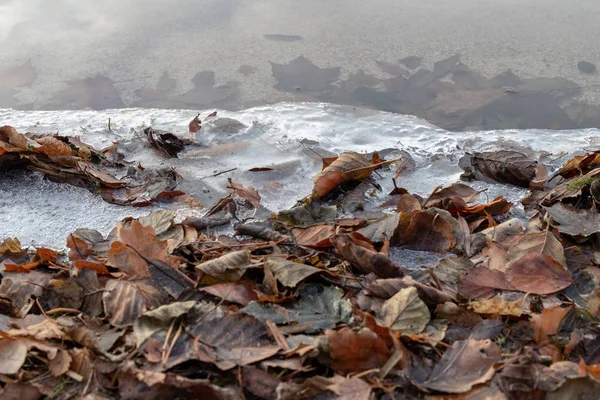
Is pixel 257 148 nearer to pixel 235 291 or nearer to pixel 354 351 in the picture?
pixel 235 291

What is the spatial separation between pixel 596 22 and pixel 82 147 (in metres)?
3.69

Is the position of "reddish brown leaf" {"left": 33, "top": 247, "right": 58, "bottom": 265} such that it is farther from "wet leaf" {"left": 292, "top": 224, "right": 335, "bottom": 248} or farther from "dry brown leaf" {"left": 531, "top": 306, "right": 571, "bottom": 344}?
"dry brown leaf" {"left": 531, "top": 306, "right": 571, "bottom": 344}

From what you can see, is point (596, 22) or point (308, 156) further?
point (596, 22)

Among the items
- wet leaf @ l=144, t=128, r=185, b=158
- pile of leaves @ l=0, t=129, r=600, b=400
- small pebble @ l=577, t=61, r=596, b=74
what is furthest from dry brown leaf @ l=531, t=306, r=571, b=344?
small pebble @ l=577, t=61, r=596, b=74

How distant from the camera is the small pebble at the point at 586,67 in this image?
139 inches

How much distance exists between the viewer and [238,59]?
149 inches

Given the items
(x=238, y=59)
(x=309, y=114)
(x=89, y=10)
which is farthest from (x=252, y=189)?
(x=89, y=10)

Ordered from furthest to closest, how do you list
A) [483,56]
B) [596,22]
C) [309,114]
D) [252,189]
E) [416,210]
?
1. [596,22]
2. [483,56]
3. [309,114]
4. [252,189]
5. [416,210]

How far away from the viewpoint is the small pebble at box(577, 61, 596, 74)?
3.54 metres

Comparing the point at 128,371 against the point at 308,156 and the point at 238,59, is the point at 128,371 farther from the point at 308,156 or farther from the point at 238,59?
the point at 238,59

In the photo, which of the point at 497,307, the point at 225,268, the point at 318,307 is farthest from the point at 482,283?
the point at 225,268

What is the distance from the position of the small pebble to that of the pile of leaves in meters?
1.99

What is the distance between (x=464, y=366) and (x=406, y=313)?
0.18 metres

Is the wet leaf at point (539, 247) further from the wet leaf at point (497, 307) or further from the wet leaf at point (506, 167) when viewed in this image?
the wet leaf at point (506, 167)
